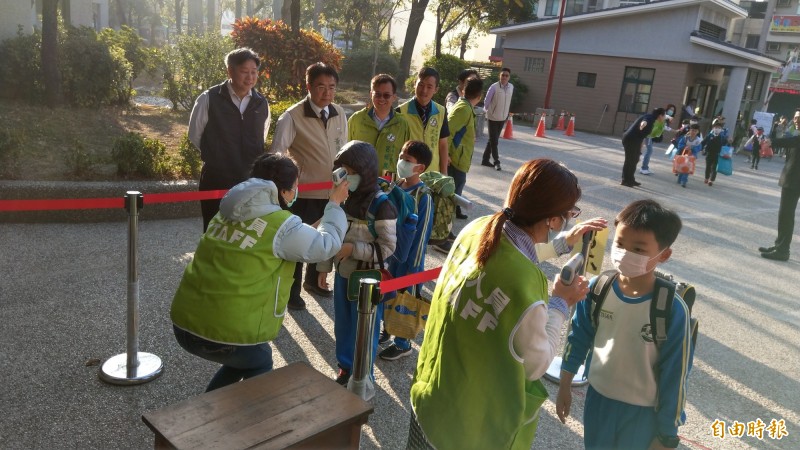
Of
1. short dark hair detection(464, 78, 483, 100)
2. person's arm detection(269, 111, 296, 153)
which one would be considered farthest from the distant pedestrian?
person's arm detection(269, 111, 296, 153)

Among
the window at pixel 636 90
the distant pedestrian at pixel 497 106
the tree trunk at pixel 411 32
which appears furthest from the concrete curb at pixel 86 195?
the window at pixel 636 90

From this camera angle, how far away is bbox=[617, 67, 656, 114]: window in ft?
83.1

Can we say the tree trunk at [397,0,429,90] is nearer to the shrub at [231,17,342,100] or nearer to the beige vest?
the shrub at [231,17,342,100]

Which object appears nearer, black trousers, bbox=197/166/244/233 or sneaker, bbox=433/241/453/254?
black trousers, bbox=197/166/244/233

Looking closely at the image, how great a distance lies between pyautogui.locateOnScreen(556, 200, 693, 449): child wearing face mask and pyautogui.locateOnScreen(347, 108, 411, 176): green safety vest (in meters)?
2.92

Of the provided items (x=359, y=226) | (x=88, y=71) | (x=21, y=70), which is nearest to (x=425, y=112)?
(x=359, y=226)

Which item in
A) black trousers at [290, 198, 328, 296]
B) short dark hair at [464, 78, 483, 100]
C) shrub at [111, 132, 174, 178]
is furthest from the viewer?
short dark hair at [464, 78, 483, 100]

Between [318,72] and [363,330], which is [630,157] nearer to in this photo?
[318,72]

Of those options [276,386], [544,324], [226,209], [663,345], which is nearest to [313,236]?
[226,209]

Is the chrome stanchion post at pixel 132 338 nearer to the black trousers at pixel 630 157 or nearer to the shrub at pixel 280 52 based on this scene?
the shrub at pixel 280 52

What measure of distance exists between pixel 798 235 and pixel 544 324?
1056cm

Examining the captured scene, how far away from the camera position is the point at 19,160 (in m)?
7.34

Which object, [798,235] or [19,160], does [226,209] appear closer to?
[19,160]

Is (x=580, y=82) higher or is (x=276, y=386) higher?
(x=580, y=82)
